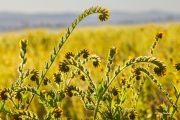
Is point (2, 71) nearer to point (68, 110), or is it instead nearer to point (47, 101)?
point (68, 110)

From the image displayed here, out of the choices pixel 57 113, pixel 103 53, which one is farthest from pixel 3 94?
pixel 103 53

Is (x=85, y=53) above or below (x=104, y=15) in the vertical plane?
below

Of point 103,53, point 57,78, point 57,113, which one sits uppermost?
point 103,53

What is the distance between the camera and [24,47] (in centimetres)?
164

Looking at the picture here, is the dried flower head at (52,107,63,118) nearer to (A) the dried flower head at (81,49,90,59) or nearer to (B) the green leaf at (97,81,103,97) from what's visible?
(B) the green leaf at (97,81,103,97)

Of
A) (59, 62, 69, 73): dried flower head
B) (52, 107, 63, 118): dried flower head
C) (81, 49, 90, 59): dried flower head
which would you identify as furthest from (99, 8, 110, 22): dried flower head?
(52, 107, 63, 118): dried flower head

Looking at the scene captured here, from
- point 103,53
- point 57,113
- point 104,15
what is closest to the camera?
point 57,113

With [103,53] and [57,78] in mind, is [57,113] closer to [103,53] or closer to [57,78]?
[57,78]

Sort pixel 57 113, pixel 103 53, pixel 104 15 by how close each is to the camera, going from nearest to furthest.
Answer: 1. pixel 57 113
2. pixel 104 15
3. pixel 103 53

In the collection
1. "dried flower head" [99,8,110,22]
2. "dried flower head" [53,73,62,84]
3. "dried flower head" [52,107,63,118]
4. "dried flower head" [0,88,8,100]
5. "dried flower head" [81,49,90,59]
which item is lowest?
"dried flower head" [52,107,63,118]

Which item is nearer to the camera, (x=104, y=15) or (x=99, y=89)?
(x=99, y=89)

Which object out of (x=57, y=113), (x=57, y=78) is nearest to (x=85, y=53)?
(x=57, y=78)

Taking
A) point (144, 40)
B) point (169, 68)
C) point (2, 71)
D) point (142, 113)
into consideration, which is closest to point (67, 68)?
point (142, 113)

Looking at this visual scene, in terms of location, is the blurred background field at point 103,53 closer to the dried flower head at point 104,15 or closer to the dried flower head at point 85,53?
the dried flower head at point 85,53
